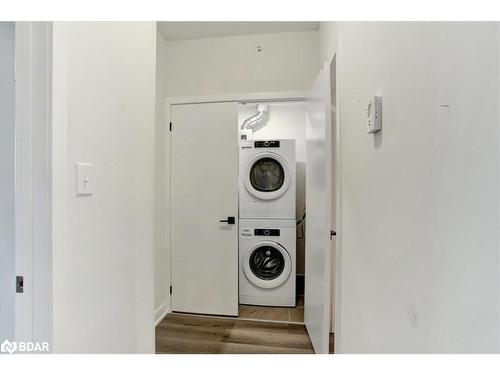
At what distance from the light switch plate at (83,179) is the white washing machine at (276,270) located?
1876mm

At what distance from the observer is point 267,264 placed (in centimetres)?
276

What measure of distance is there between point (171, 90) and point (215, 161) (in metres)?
0.82

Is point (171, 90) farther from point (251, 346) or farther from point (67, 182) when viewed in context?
point (251, 346)

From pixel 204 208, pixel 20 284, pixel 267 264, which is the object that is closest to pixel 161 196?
pixel 204 208

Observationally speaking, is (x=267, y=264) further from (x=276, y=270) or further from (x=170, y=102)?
(x=170, y=102)

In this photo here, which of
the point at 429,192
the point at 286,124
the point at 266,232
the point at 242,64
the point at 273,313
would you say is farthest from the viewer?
the point at 286,124

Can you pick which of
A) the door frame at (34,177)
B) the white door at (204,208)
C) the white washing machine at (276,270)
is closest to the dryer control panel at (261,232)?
the white washing machine at (276,270)

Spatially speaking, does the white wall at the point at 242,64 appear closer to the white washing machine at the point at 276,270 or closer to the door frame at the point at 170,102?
the door frame at the point at 170,102

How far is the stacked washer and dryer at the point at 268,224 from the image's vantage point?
266 cm

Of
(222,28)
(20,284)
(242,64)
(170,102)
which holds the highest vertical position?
(222,28)

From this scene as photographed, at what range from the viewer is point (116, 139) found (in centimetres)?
111

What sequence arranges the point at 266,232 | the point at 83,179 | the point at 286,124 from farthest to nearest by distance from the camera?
the point at 286,124, the point at 266,232, the point at 83,179

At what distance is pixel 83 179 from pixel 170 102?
1740 mm
